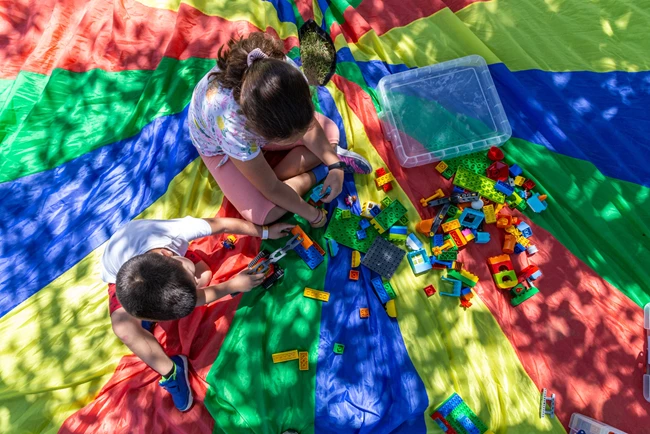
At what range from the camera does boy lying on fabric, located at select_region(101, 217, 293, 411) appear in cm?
175

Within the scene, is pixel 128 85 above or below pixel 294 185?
above

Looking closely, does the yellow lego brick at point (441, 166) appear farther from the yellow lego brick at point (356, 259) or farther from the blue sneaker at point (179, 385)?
the blue sneaker at point (179, 385)

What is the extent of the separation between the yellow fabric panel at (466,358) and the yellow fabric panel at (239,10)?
1856mm

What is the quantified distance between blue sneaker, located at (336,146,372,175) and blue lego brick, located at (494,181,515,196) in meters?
0.80

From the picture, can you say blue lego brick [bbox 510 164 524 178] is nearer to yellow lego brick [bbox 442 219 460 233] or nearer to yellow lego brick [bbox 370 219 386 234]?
yellow lego brick [bbox 442 219 460 233]

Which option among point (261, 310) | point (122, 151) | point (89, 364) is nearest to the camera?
point (89, 364)

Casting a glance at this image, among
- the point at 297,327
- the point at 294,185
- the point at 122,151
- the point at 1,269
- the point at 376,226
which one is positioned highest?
the point at 122,151

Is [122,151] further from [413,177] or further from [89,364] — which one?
[413,177]

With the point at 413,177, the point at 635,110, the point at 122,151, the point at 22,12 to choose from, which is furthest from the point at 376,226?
the point at 22,12

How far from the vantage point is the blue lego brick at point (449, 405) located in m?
2.06

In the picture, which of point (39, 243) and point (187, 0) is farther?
point (187, 0)

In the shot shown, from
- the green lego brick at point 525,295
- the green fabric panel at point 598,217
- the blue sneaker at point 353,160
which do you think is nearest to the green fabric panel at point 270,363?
the blue sneaker at point 353,160

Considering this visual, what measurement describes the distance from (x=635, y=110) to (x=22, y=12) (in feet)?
13.5

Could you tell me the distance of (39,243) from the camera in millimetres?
2324
